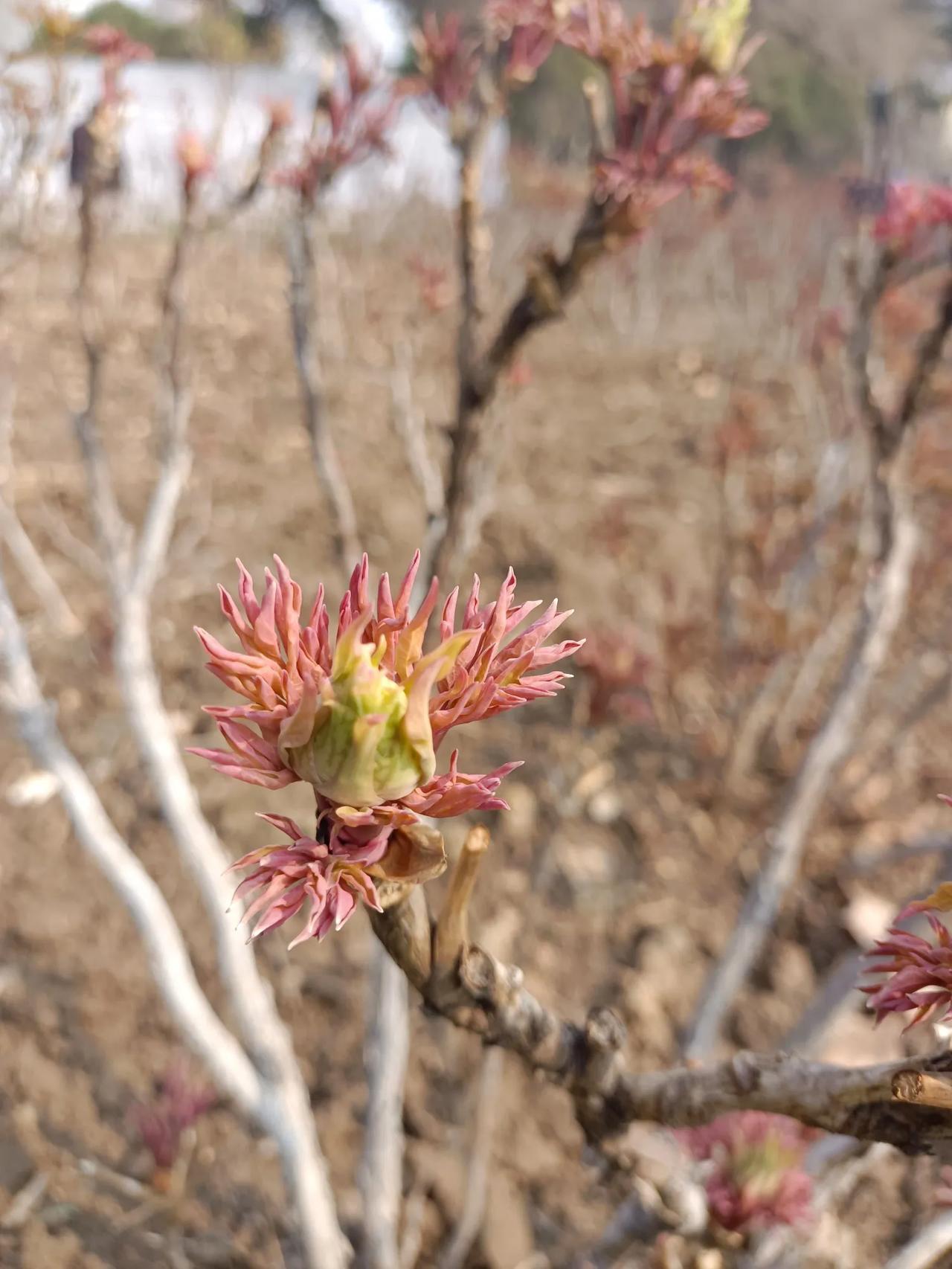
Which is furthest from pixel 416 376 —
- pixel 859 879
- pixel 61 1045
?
pixel 61 1045

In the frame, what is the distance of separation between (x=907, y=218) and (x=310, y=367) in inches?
42.1

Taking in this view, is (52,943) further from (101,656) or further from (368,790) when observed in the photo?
(368,790)

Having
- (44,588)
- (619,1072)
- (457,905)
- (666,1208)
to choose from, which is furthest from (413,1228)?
(44,588)

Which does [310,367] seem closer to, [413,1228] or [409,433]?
[409,433]

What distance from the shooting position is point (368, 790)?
1.59 ft

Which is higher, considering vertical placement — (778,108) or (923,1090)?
(778,108)

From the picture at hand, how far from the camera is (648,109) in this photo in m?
0.99

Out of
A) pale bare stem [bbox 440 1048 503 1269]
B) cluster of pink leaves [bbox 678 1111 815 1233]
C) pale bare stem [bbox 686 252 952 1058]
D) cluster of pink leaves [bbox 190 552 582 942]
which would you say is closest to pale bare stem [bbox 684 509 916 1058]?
pale bare stem [bbox 686 252 952 1058]

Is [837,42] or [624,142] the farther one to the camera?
[837,42]

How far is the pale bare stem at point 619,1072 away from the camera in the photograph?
59 centimetres

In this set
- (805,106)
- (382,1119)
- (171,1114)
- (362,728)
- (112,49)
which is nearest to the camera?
(362,728)

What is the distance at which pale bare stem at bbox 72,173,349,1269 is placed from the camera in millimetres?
1567

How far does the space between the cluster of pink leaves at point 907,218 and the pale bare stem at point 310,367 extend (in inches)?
39.5

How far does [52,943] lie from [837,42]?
184 inches
